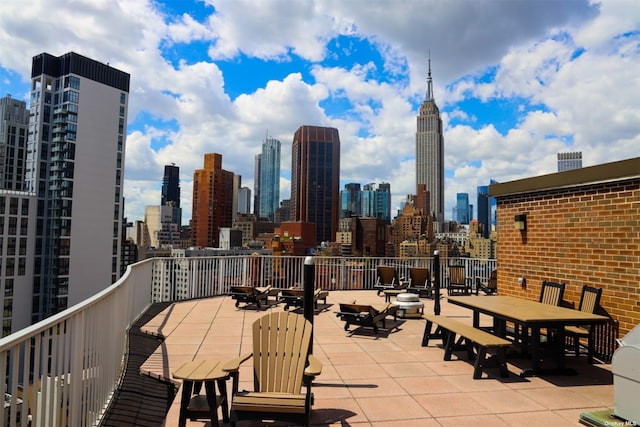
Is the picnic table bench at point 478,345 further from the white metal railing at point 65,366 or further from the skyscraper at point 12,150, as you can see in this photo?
the skyscraper at point 12,150

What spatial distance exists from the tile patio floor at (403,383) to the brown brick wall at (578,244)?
102 centimetres

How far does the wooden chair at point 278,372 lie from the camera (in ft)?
9.53

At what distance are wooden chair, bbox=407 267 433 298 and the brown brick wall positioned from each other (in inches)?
130

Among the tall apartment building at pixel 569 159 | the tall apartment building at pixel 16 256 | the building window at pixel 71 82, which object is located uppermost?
the building window at pixel 71 82

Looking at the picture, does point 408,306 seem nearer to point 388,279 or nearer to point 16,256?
point 388,279

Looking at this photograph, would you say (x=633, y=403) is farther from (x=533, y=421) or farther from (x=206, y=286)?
(x=206, y=286)

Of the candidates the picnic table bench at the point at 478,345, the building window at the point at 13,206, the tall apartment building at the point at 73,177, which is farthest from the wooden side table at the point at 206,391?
the tall apartment building at the point at 73,177

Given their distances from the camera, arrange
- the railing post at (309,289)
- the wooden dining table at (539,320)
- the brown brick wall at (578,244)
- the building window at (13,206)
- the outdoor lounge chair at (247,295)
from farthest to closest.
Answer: the building window at (13,206), the outdoor lounge chair at (247,295), the brown brick wall at (578,244), the wooden dining table at (539,320), the railing post at (309,289)

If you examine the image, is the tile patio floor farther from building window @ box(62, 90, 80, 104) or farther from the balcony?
building window @ box(62, 90, 80, 104)

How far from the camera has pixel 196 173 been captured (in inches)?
5965

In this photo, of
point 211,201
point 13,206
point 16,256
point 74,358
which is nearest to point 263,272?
point 74,358

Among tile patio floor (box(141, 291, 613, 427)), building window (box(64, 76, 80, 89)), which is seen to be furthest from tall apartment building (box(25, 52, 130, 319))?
tile patio floor (box(141, 291, 613, 427))

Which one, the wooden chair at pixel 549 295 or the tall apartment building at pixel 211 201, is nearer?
the wooden chair at pixel 549 295

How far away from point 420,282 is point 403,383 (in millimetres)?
6751
